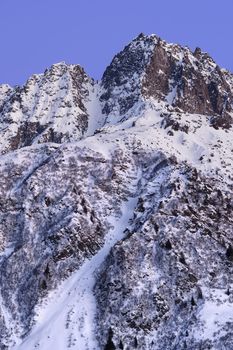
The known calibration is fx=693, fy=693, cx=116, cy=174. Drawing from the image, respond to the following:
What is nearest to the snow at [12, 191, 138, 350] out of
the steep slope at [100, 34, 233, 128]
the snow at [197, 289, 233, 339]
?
the snow at [197, 289, 233, 339]

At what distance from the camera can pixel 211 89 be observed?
17712 cm

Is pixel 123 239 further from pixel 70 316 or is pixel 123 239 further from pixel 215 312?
pixel 215 312

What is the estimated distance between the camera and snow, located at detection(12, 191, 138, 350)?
246ft

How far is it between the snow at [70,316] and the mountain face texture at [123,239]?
0.46 ft

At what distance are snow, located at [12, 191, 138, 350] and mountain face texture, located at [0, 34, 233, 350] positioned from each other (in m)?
0.14

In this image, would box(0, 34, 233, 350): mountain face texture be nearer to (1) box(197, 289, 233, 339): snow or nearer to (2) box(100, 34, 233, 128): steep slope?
(1) box(197, 289, 233, 339): snow

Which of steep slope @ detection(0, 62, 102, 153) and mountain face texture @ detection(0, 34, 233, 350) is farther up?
steep slope @ detection(0, 62, 102, 153)

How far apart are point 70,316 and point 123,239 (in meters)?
13.3

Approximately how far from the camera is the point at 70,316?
78250 mm

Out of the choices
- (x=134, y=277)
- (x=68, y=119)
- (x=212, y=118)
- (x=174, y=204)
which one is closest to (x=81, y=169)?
(x=174, y=204)

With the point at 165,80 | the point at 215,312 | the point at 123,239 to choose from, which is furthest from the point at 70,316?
the point at 165,80

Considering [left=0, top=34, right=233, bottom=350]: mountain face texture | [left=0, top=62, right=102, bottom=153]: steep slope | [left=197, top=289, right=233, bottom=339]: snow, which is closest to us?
[left=197, top=289, right=233, bottom=339]: snow

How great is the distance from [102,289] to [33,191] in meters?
22.4

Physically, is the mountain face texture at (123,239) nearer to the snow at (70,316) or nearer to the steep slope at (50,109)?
the snow at (70,316)
